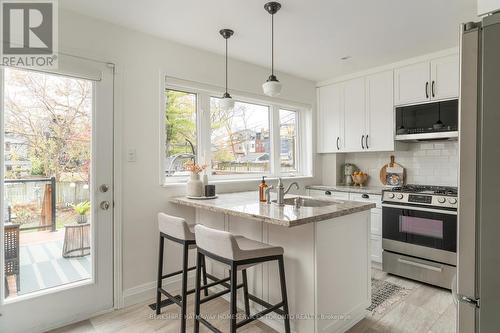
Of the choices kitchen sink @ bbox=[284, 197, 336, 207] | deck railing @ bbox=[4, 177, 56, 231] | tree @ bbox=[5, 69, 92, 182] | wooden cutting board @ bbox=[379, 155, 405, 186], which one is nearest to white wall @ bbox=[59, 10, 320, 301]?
tree @ bbox=[5, 69, 92, 182]

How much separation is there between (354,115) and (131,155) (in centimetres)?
293

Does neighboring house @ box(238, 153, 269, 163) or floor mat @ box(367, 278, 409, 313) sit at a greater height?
neighboring house @ box(238, 153, 269, 163)

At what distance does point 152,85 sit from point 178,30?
1.81 ft

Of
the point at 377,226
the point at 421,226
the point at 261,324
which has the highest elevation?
the point at 421,226

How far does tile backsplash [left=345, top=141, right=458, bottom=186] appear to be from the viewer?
3451 mm

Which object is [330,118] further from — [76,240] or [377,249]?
[76,240]

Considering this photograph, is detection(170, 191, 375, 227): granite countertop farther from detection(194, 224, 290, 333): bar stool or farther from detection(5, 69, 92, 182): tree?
detection(5, 69, 92, 182): tree

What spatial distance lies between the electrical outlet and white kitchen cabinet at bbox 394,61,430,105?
10.1 feet

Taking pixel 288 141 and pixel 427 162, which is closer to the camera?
pixel 427 162

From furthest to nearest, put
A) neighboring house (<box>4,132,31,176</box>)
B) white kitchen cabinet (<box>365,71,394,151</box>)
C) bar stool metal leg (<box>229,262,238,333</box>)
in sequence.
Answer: white kitchen cabinet (<box>365,71,394,151</box>), neighboring house (<box>4,132,31,176</box>), bar stool metal leg (<box>229,262,238,333</box>)

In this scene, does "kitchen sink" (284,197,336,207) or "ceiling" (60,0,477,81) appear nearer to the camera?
"ceiling" (60,0,477,81)

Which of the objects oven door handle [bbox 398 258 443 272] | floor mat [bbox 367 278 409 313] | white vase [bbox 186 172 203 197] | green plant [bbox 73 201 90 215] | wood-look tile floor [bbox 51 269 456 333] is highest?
white vase [bbox 186 172 203 197]

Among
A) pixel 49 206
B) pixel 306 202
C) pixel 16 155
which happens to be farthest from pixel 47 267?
pixel 306 202

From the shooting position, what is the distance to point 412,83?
3.43 meters
